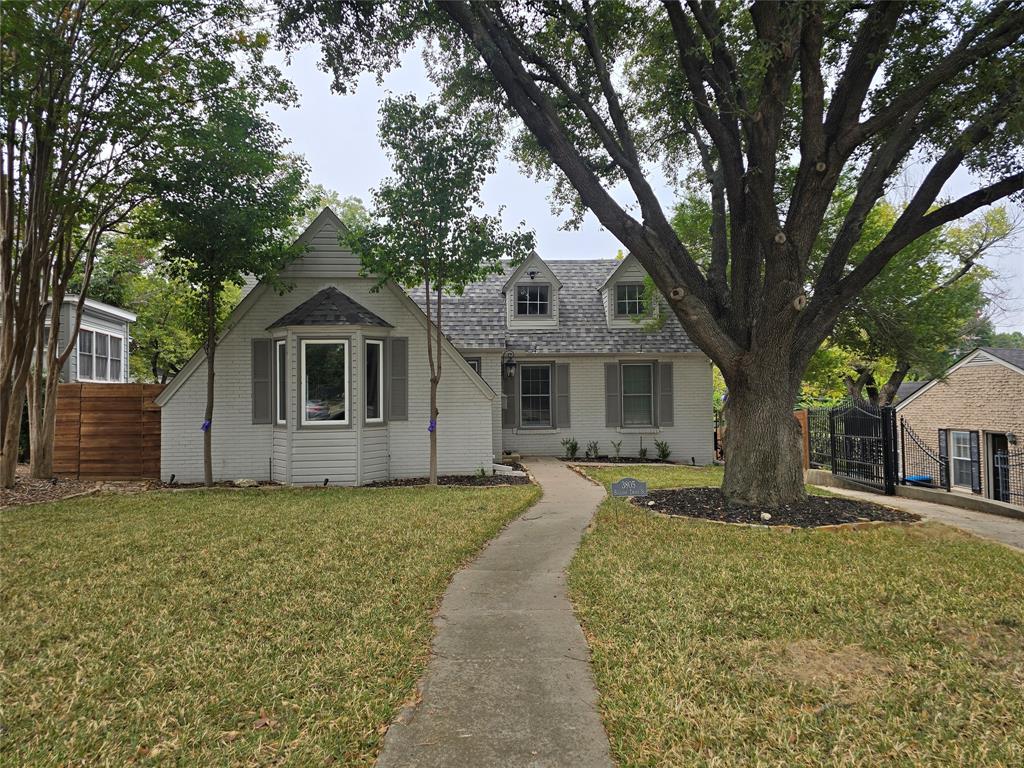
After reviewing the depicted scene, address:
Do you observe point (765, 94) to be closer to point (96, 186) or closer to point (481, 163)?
point (481, 163)

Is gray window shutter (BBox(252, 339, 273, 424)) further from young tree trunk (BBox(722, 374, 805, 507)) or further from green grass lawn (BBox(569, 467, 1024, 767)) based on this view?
young tree trunk (BBox(722, 374, 805, 507))

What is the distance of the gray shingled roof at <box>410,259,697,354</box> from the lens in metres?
16.1

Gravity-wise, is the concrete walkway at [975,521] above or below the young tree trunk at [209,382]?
below

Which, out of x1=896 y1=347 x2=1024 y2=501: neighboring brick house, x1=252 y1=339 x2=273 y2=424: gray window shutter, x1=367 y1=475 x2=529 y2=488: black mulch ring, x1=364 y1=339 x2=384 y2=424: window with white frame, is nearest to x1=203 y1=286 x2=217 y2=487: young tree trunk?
x1=252 y1=339 x2=273 y2=424: gray window shutter

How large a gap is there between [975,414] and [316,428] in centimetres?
2133

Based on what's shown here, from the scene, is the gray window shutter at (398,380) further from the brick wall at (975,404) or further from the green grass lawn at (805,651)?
the brick wall at (975,404)

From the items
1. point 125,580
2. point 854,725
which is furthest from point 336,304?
point 854,725

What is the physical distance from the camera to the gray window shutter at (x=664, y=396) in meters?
Result: 16.5

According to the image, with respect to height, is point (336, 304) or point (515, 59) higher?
point (515, 59)

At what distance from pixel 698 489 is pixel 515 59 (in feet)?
23.7

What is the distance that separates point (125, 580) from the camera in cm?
523

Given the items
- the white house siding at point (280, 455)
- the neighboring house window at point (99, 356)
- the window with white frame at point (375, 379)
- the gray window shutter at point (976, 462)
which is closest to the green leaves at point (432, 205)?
the window with white frame at point (375, 379)

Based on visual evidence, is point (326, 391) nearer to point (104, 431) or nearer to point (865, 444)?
point (104, 431)

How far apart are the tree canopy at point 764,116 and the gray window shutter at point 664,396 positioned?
7509 mm
